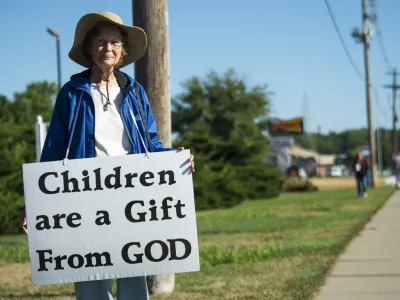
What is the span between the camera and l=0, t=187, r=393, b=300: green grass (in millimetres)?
7062

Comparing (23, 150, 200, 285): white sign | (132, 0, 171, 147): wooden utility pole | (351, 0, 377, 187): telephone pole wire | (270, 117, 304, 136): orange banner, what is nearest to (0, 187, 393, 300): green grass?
(132, 0, 171, 147): wooden utility pole

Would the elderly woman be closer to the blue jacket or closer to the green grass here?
the blue jacket

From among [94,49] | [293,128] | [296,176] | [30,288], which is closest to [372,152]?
[296,176]

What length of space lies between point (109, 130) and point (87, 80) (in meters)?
0.31

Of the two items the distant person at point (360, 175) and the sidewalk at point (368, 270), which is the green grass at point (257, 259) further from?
the distant person at point (360, 175)

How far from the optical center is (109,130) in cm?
420

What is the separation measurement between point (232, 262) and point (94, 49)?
532cm

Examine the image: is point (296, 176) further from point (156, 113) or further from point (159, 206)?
point (159, 206)

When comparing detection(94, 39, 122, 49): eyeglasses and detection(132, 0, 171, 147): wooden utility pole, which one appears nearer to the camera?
detection(94, 39, 122, 49): eyeglasses

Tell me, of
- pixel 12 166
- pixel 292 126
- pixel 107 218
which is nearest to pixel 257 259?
pixel 107 218

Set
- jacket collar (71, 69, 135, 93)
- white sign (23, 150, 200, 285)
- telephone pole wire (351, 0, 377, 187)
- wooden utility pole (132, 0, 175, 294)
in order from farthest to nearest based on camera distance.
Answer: telephone pole wire (351, 0, 377, 187)
wooden utility pole (132, 0, 175, 294)
jacket collar (71, 69, 135, 93)
white sign (23, 150, 200, 285)

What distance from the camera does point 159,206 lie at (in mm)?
4137

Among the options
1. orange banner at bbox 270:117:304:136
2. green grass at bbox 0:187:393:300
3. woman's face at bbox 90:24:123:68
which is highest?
orange banner at bbox 270:117:304:136

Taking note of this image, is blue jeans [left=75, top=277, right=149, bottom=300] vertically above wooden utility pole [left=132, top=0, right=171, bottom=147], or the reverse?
wooden utility pole [left=132, top=0, right=171, bottom=147]
